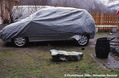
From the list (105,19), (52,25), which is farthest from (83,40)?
(105,19)

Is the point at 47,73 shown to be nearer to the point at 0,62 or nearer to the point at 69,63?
the point at 69,63

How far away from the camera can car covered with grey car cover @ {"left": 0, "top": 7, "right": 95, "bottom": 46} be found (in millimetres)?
6746

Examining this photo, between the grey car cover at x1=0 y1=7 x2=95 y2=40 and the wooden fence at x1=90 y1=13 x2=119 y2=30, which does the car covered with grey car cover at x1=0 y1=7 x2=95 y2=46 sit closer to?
the grey car cover at x1=0 y1=7 x2=95 y2=40

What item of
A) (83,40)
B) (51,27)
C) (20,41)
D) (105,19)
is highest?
(51,27)

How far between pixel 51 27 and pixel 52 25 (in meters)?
0.11

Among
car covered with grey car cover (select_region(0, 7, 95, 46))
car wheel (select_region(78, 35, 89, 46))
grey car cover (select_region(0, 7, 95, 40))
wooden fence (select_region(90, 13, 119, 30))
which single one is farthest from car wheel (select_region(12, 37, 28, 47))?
wooden fence (select_region(90, 13, 119, 30))

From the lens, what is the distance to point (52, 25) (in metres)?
6.89

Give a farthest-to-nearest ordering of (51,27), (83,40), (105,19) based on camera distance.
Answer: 1. (105,19)
2. (83,40)
3. (51,27)

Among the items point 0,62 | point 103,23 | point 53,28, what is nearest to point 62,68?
point 0,62

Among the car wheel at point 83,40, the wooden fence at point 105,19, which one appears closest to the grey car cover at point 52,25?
the car wheel at point 83,40

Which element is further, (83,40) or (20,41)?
(83,40)

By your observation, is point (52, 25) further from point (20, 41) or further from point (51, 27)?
point (20, 41)

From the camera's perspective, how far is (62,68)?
4.36 m

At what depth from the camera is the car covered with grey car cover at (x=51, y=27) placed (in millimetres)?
6746
